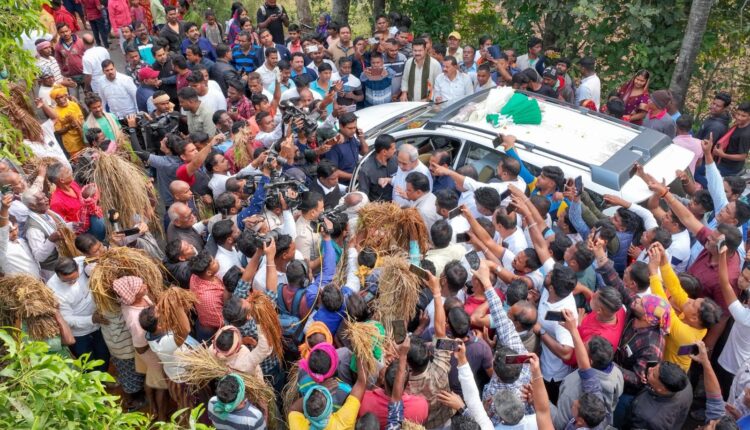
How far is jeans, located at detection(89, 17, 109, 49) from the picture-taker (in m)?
14.4

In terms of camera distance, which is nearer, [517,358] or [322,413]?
[322,413]

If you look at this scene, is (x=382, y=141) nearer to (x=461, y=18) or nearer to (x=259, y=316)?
(x=259, y=316)

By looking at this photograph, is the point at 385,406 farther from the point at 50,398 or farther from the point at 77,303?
the point at 77,303

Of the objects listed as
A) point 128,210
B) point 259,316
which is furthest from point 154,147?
point 259,316

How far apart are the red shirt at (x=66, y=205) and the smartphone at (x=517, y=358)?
15.9 feet

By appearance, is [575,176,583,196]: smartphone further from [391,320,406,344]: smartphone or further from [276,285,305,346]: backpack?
[276,285,305,346]: backpack

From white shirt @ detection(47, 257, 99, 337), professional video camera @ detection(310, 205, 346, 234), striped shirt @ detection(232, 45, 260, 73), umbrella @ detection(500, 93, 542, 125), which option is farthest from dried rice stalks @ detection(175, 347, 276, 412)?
striped shirt @ detection(232, 45, 260, 73)

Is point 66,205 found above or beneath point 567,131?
above

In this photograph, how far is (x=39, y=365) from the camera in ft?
9.30

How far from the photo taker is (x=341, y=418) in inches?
169

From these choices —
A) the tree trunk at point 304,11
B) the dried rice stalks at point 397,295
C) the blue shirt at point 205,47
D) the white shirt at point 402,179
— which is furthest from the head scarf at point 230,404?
the tree trunk at point 304,11

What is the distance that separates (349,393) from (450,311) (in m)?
1.01

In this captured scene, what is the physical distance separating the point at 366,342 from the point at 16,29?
3571 millimetres

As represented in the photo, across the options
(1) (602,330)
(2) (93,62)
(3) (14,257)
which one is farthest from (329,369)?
(2) (93,62)
